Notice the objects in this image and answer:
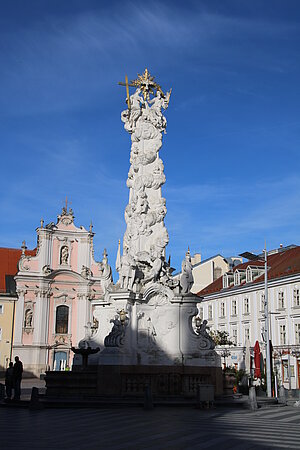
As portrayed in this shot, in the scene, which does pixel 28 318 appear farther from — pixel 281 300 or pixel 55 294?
pixel 281 300

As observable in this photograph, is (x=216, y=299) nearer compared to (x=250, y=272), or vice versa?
(x=250, y=272)

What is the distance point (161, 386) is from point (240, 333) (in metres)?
30.5

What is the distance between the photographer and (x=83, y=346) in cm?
2073

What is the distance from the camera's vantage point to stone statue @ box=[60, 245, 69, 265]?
53.4 metres

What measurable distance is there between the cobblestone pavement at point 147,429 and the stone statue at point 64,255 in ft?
124

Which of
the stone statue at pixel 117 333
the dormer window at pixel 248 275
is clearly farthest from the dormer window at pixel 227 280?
the stone statue at pixel 117 333

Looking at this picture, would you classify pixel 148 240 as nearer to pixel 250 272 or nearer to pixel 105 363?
pixel 105 363

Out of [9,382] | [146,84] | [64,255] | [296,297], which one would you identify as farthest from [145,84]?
[64,255]

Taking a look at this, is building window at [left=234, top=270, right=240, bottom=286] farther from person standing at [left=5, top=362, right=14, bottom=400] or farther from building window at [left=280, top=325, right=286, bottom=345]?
person standing at [left=5, top=362, right=14, bottom=400]

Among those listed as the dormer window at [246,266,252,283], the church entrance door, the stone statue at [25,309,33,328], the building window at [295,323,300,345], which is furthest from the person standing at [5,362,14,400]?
the stone statue at [25,309,33,328]

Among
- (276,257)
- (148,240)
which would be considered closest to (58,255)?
(276,257)

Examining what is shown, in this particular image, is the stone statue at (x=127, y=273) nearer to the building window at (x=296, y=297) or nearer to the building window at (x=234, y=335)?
the building window at (x=296, y=297)

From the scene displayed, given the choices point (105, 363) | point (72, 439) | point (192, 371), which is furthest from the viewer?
point (192, 371)

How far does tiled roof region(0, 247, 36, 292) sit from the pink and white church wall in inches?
119
